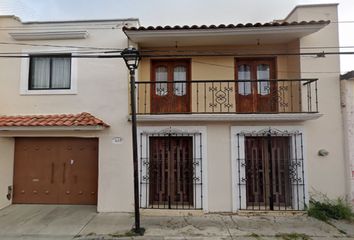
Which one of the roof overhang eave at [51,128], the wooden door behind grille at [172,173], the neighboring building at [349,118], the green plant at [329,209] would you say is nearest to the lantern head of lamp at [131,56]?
the roof overhang eave at [51,128]

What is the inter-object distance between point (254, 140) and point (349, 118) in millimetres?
2749

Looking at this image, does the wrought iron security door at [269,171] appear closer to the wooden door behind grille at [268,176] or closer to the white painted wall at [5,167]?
the wooden door behind grille at [268,176]

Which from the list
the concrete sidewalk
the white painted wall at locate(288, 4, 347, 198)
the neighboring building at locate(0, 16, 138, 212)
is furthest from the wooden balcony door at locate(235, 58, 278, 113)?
the neighboring building at locate(0, 16, 138, 212)

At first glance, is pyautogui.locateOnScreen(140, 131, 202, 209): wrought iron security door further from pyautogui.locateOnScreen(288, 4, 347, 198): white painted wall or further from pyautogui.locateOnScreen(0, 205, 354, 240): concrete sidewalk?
pyautogui.locateOnScreen(288, 4, 347, 198): white painted wall

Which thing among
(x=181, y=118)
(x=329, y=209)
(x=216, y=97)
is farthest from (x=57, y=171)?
(x=329, y=209)

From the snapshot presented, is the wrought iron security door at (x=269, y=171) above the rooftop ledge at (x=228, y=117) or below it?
below

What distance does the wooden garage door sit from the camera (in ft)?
28.7

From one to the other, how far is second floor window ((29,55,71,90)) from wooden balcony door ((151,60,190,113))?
277 cm

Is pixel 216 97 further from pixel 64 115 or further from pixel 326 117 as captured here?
pixel 64 115

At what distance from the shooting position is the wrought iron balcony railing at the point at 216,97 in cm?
868

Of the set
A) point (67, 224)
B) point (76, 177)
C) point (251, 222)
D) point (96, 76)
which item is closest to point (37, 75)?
point (96, 76)

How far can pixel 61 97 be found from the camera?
27.5ft

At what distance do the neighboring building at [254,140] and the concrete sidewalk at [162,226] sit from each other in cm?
62

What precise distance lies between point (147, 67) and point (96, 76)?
166 centimetres
